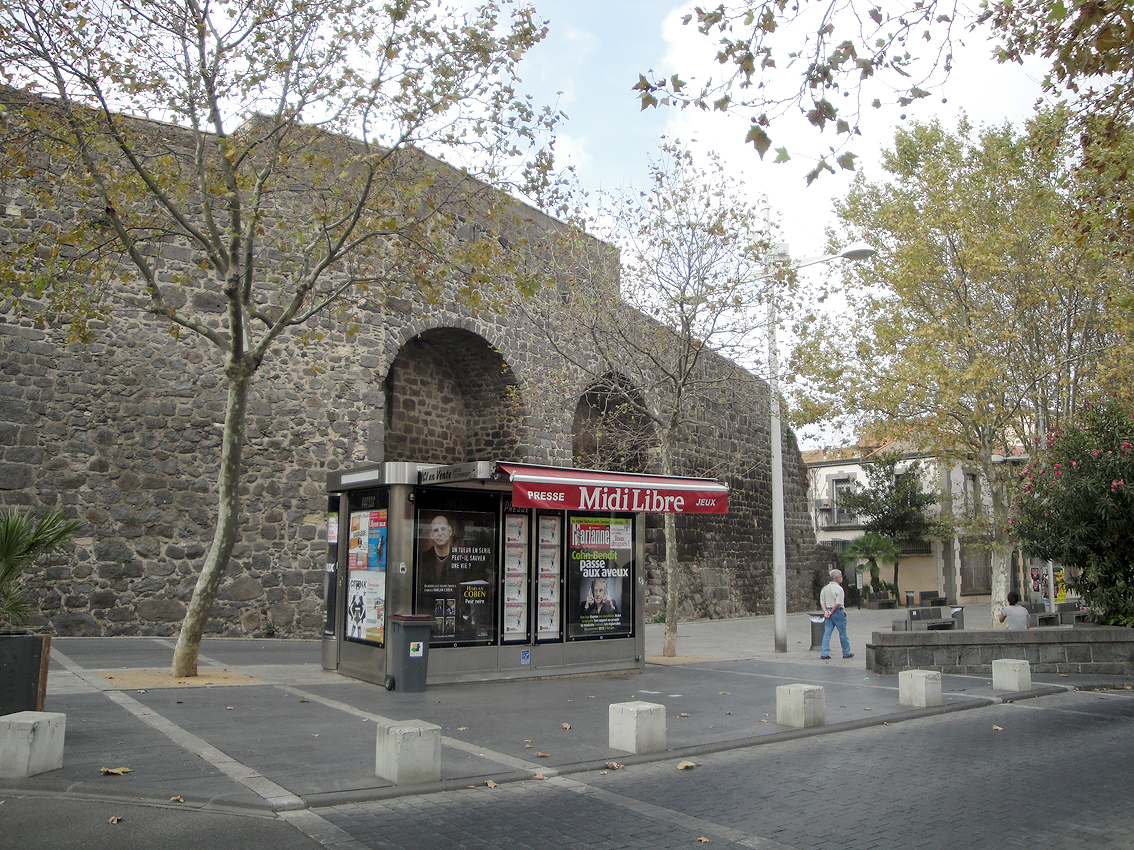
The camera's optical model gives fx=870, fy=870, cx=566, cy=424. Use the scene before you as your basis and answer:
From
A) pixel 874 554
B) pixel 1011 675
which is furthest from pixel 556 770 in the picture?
pixel 874 554

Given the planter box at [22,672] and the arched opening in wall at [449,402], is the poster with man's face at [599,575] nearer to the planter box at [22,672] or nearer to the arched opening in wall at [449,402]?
the planter box at [22,672]

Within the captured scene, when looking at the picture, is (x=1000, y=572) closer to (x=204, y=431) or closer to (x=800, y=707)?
(x=800, y=707)

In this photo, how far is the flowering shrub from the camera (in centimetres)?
1266

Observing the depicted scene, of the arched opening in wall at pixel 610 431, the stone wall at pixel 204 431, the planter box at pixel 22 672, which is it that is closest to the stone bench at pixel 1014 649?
the stone wall at pixel 204 431

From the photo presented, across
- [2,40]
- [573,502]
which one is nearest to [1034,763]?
[573,502]

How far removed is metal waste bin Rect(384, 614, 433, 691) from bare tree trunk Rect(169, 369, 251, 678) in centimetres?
206

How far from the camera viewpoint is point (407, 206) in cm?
1056

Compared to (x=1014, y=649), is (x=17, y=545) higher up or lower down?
higher up

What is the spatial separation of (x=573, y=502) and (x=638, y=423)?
1194 centimetres

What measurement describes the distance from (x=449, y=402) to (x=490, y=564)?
32.0ft

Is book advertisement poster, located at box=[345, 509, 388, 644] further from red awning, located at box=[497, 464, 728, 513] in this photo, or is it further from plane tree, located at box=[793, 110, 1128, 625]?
plane tree, located at box=[793, 110, 1128, 625]

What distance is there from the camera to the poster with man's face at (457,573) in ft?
32.9

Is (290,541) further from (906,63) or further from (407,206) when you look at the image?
(906,63)

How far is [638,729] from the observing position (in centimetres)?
685
